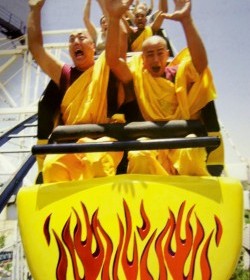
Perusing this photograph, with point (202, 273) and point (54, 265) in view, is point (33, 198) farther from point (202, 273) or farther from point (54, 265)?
point (202, 273)

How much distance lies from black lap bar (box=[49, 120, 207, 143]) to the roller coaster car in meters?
0.11

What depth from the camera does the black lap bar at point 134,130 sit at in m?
0.85

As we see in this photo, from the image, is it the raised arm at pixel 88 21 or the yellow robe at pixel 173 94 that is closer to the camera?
the yellow robe at pixel 173 94

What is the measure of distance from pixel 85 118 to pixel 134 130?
0.49 feet

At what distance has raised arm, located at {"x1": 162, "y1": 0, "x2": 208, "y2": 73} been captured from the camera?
3.01ft

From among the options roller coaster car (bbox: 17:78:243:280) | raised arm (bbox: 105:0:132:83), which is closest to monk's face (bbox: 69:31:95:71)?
raised arm (bbox: 105:0:132:83)

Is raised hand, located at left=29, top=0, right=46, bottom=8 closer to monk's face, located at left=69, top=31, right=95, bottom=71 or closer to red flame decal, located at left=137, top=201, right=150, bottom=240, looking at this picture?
monk's face, located at left=69, top=31, right=95, bottom=71

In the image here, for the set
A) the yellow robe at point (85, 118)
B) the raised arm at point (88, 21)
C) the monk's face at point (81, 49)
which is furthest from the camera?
the raised arm at point (88, 21)

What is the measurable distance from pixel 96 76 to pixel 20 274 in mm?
2155

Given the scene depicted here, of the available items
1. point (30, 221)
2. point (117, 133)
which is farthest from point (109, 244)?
point (117, 133)

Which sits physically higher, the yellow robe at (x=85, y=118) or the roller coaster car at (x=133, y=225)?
the yellow robe at (x=85, y=118)

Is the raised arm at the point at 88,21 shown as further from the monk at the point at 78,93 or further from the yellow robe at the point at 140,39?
the monk at the point at 78,93

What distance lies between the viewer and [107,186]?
2.37 feet

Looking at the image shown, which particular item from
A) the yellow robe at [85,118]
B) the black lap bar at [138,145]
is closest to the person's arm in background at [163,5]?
the yellow robe at [85,118]
